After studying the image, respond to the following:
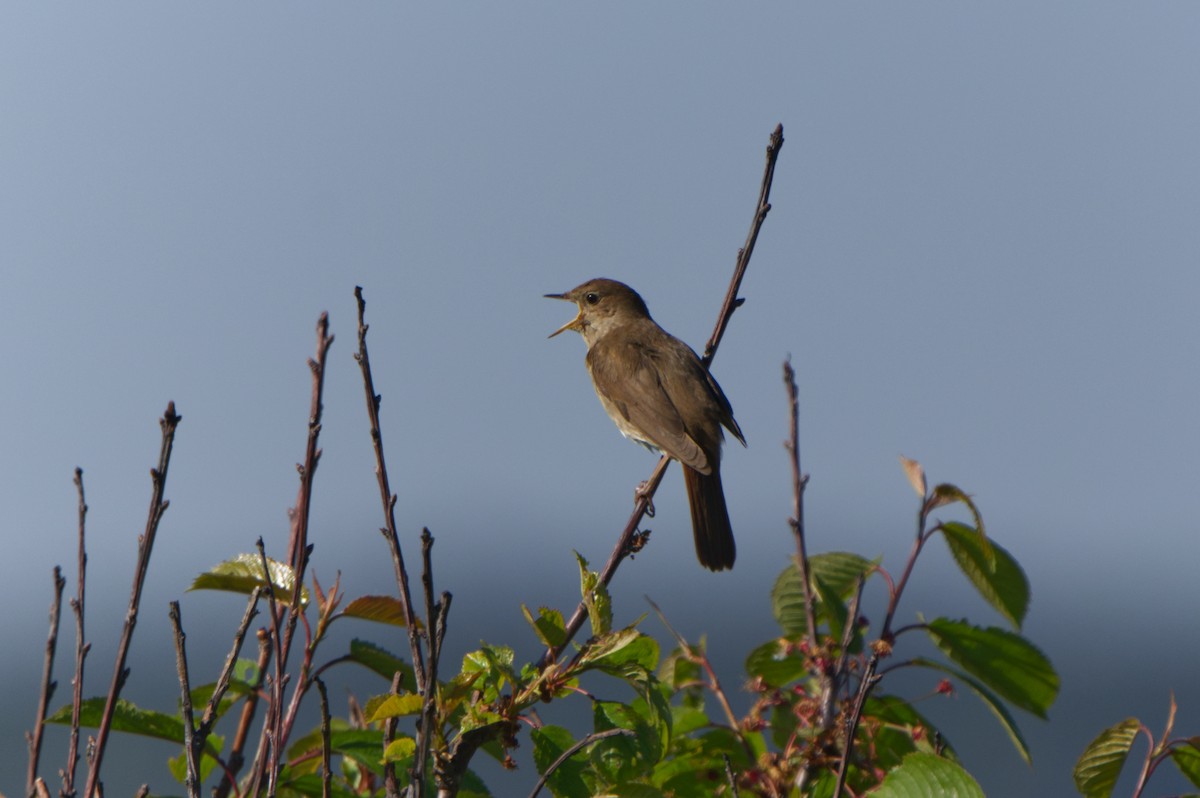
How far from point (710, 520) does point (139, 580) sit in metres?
4.35

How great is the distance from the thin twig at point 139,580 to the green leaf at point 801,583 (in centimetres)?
218

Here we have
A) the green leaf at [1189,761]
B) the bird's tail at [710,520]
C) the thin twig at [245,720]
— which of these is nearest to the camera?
the thin twig at [245,720]

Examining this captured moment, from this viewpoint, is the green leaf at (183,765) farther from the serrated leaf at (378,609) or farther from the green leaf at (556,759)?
the green leaf at (556,759)

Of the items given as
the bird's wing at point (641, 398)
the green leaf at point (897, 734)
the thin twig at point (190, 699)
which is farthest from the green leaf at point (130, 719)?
the bird's wing at point (641, 398)

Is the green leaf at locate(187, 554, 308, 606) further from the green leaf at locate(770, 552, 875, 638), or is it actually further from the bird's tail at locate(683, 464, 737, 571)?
the bird's tail at locate(683, 464, 737, 571)

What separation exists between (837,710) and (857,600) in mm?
498

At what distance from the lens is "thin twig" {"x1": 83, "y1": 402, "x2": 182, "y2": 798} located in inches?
98.0

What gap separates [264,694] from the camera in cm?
326

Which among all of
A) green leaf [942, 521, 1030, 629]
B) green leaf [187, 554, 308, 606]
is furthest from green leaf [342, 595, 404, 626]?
green leaf [942, 521, 1030, 629]

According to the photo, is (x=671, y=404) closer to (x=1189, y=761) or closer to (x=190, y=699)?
(x=1189, y=761)

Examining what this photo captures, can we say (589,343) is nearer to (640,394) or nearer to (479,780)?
(640,394)

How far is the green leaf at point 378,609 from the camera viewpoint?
121 inches

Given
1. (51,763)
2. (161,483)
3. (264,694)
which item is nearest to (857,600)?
(264,694)

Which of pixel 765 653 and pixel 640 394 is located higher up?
pixel 640 394
